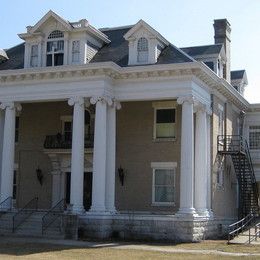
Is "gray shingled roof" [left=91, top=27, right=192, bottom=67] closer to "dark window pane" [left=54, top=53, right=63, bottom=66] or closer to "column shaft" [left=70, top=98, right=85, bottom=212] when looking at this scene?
"dark window pane" [left=54, top=53, right=63, bottom=66]

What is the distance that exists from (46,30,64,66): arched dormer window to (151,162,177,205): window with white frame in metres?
7.50

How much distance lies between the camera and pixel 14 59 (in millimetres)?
32719

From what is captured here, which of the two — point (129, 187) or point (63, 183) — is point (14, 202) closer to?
point (63, 183)

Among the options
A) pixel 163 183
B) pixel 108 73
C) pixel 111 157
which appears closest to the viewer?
pixel 108 73

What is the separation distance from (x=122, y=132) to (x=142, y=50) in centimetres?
472

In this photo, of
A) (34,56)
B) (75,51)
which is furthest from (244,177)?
(34,56)

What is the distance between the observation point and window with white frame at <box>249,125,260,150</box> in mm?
38688

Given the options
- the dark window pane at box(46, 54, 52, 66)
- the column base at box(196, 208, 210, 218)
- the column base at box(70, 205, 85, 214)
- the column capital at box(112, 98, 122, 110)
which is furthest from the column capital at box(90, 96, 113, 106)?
the column base at box(196, 208, 210, 218)

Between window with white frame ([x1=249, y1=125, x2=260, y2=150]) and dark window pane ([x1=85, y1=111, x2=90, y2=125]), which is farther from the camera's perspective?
window with white frame ([x1=249, y1=125, x2=260, y2=150])

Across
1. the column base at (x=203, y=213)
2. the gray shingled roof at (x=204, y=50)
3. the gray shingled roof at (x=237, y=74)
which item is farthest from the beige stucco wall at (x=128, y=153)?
the gray shingled roof at (x=237, y=74)

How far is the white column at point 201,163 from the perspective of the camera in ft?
94.1

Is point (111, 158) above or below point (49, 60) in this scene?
below

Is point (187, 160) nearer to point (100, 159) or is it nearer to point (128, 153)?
point (100, 159)

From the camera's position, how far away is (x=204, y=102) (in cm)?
2953
